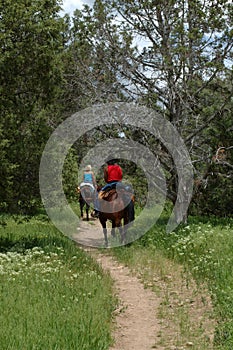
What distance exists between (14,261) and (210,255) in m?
4.37

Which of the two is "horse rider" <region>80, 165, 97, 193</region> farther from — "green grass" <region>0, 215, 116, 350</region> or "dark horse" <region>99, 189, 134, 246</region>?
"green grass" <region>0, 215, 116, 350</region>

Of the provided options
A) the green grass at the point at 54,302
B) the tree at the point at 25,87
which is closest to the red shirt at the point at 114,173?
the tree at the point at 25,87

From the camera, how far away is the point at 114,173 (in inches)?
588

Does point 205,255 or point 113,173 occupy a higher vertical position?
point 113,173

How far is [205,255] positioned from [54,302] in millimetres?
4542

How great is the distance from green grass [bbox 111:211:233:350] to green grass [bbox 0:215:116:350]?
5.40 ft

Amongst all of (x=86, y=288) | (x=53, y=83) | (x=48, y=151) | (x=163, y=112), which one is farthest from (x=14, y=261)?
(x=163, y=112)

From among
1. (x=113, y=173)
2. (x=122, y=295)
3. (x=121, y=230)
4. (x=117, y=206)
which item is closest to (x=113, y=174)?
(x=113, y=173)

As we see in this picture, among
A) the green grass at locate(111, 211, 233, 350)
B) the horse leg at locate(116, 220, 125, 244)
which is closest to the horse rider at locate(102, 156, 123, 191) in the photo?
the horse leg at locate(116, 220, 125, 244)

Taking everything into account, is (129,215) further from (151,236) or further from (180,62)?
(180,62)

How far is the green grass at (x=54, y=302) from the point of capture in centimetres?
664

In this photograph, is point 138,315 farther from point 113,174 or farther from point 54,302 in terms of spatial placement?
point 113,174

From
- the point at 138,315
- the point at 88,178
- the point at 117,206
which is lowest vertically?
the point at 138,315

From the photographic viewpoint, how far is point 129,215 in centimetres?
1560
